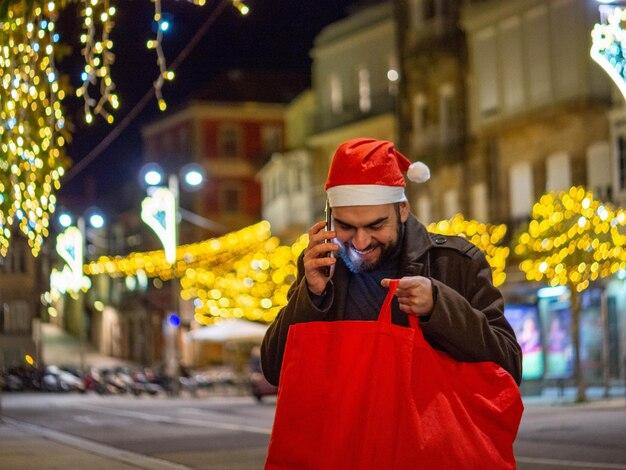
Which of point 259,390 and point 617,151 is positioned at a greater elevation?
point 617,151

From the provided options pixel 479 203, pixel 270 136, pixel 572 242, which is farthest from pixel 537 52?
pixel 270 136

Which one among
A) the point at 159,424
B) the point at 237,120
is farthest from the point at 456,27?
the point at 237,120

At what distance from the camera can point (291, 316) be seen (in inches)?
153

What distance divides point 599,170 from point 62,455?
2430 cm

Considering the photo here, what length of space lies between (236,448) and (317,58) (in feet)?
142

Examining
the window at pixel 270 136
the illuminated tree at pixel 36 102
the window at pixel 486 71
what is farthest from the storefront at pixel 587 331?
the window at pixel 270 136

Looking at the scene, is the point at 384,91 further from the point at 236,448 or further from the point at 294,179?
the point at 236,448

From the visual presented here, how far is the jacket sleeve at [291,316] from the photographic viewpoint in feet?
12.5

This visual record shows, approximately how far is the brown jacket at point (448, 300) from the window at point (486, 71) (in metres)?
39.9

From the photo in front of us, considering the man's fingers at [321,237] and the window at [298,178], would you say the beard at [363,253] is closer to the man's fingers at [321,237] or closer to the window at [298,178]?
the man's fingers at [321,237]

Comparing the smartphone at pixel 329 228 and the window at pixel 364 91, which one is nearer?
the smartphone at pixel 329 228

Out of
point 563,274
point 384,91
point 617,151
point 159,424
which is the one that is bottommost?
point 159,424

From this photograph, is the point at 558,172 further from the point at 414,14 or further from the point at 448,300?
the point at 448,300

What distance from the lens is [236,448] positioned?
18484mm
